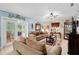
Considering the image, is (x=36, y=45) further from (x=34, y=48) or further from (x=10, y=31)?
(x=10, y=31)

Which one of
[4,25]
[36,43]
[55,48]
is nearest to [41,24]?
[36,43]

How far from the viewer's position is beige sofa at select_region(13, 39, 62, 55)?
2162mm

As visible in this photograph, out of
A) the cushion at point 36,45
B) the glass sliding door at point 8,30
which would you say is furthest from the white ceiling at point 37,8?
the cushion at point 36,45

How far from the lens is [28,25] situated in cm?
224

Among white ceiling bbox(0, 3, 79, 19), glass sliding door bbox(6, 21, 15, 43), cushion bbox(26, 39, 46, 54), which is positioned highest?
white ceiling bbox(0, 3, 79, 19)

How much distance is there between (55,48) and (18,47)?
741 mm

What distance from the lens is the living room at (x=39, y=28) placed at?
2150 mm

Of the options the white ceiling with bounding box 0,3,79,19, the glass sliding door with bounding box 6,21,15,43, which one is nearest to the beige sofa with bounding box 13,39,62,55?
the glass sliding door with bounding box 6,21,15,43

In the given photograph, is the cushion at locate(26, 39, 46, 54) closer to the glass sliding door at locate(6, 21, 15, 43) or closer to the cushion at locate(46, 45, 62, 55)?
the cushion at locate(46, 45, 62, 55)

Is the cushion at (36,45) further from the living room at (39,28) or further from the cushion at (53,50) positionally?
the cushion at (53,50)

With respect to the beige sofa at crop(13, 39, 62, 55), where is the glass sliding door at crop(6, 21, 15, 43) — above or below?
above

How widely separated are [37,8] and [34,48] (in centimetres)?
80

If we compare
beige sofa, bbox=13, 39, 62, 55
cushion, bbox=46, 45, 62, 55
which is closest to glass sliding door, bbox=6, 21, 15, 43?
beige sofa, bbox=13, 39, 62, 55

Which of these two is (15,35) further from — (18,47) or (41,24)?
(41,24)
